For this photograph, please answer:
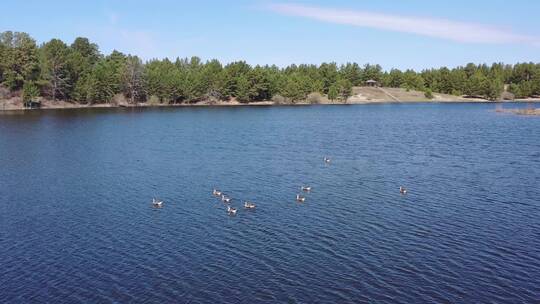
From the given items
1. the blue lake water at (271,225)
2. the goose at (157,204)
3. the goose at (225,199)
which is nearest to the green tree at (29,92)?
the blue lake water at (271,225)

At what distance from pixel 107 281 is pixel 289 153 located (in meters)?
60.1

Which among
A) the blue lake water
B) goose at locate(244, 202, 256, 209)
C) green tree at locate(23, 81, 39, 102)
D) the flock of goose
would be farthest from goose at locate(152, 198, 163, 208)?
green tree at locate(23, 81, 39, 102)

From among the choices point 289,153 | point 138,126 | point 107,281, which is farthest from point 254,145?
point 107,281

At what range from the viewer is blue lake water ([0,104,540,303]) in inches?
1321

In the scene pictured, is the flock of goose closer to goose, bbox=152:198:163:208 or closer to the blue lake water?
goose, bbox=152:198:163:208

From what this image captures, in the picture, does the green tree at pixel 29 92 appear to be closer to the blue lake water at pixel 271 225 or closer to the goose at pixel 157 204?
the blue lake water at pixel 271 225

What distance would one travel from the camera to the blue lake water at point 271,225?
1321 inches

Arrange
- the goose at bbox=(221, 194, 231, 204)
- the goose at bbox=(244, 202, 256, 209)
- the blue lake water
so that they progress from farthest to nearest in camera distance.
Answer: the goose at bbox=(221, 194, 231, 204)
the goose at bbox=(244, 202, 256, 209)
the blue lake water

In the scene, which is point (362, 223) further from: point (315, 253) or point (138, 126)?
point (138, 126)

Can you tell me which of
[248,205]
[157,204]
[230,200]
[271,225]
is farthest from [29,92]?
[271,225]

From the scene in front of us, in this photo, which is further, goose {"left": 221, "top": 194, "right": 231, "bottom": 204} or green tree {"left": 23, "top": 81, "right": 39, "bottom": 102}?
green tree {"left": 23, "top": 81, "right": 39, "bottom": 102}

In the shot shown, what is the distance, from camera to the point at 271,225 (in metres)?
47.4

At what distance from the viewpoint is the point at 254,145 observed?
4033 inches

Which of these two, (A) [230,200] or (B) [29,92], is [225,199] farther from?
(B) [29,92]
